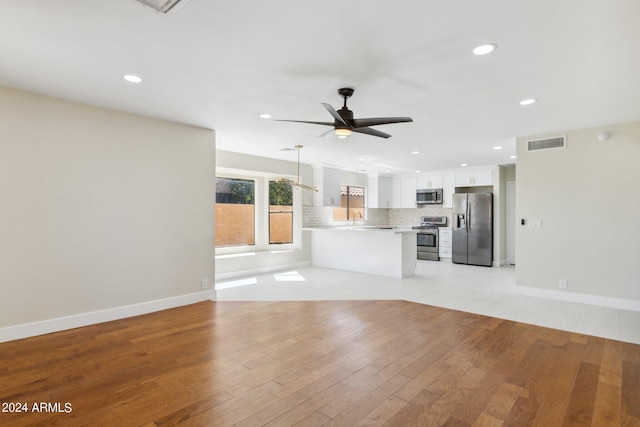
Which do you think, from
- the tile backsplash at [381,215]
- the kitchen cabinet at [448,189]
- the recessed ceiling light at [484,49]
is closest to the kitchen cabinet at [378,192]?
the tile backsplash at [381,215]

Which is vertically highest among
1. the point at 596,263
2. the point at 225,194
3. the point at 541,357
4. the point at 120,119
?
the point at 120,119

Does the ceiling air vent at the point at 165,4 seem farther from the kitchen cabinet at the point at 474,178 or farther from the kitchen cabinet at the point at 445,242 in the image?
the kitchen cabinet at the point at 445,242

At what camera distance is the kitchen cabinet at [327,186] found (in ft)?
25.5

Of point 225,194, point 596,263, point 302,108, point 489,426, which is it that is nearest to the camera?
point 489,426

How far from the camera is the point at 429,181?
9117mm

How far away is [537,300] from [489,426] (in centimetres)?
353

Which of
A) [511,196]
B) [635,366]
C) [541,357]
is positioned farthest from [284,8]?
[511,196]

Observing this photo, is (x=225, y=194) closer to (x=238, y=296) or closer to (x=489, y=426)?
(x=238, y=296)

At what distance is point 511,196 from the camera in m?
8.00

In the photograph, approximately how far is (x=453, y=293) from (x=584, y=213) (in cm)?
211

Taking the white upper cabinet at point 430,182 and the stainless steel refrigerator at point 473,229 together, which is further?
the white upper cabinet at point 430,182

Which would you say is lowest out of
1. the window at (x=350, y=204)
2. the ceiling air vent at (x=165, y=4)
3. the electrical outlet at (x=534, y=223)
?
the electrical outlet at (x=534, y=223)

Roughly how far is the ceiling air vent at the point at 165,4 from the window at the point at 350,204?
700 cm

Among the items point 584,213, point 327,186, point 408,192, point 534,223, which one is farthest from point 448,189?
point 584,213
